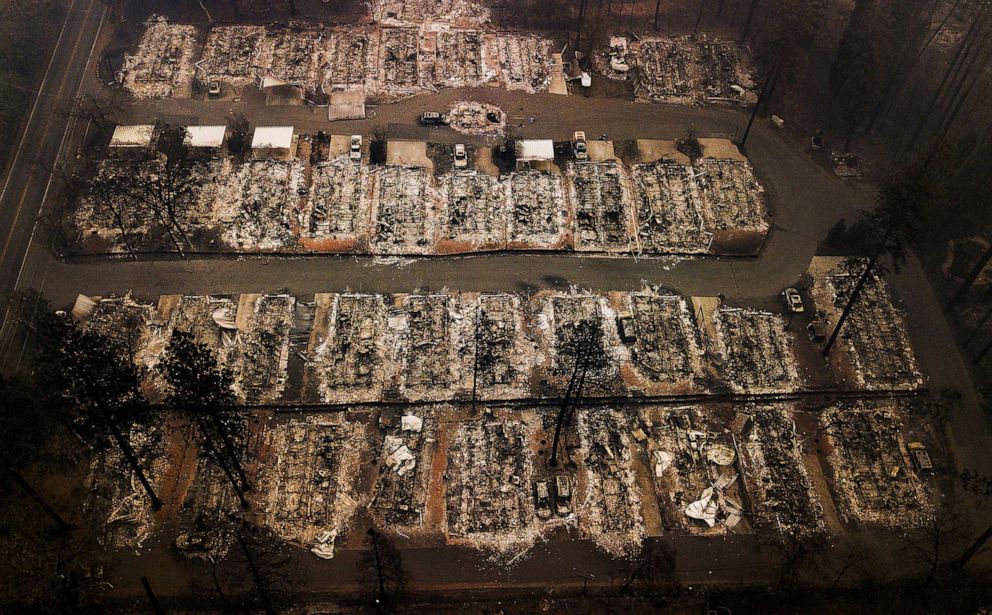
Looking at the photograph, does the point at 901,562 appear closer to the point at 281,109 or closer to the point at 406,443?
the point at 406,443

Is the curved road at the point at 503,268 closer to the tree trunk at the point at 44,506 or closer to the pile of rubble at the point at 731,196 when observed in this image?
the pile of rubble at the point at 731,196

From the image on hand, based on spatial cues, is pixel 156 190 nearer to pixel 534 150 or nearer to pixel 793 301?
pixel 534 150

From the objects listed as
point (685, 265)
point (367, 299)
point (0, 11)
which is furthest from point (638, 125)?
point (0, 11)

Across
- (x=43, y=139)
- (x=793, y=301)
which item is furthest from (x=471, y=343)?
(x=43, y=139)

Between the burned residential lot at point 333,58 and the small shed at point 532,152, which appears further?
the burned residential lot at point 333,58

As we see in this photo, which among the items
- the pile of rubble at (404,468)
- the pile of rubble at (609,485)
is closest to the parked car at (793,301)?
the pile of rubble at (609,485)
